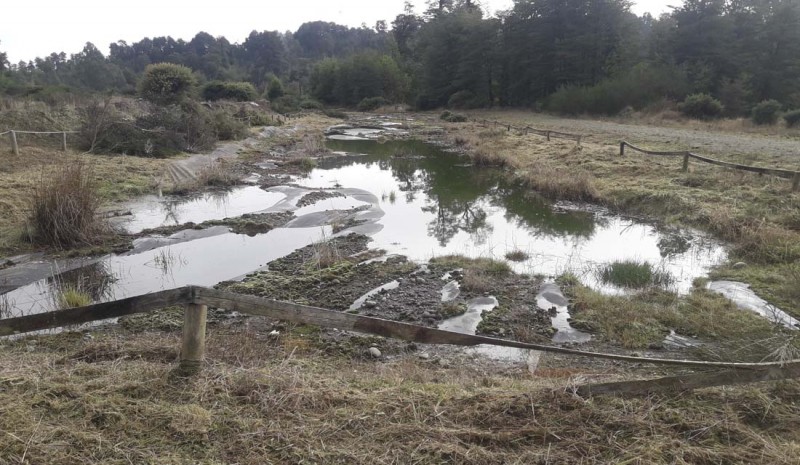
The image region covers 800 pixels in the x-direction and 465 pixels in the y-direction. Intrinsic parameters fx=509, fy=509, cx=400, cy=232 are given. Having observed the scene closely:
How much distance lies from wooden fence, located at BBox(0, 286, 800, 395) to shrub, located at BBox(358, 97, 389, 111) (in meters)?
67.7

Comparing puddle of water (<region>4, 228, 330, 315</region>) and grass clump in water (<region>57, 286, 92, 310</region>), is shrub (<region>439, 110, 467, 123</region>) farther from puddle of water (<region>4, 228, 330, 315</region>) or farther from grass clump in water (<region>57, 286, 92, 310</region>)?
grass clump in water (<region>57, 286, 92, 310</region>)

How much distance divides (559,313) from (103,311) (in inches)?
Result: 249

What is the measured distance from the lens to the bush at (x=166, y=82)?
32906 millimetres

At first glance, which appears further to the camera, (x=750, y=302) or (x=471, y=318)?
(x=750, y=302)

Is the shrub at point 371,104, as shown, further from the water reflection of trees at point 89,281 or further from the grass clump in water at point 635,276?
the grass clump in water at point 635,276

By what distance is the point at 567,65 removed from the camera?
5153 cm

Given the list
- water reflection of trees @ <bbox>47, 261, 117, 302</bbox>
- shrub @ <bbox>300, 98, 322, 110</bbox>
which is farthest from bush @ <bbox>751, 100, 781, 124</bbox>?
shrub @ <bbox>300, 98, 322, 110</bbox>

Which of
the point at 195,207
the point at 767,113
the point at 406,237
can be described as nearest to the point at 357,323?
the point at 406,237

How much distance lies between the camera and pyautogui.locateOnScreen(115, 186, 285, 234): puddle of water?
13.0 metres

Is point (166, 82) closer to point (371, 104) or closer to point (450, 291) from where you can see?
point (450, 291)

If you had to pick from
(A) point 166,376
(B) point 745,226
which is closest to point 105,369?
(A) point 166,376

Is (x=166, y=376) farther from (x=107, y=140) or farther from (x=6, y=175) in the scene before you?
(x=107, y=140)

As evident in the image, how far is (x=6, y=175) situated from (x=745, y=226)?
18633mm

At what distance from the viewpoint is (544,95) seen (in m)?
53.8
